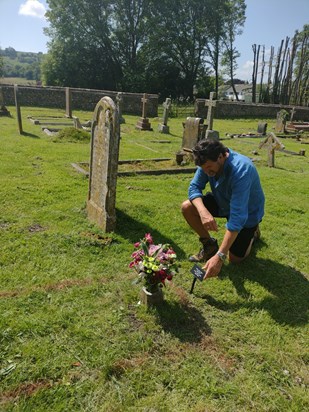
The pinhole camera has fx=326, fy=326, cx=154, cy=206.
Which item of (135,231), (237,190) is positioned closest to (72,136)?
(135,231)

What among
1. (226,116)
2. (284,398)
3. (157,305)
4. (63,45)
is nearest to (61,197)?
(157,305)

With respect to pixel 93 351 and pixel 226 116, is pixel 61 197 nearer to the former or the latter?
pixel 93 351

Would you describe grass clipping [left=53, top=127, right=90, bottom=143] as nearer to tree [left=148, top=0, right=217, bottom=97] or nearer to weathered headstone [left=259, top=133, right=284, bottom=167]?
weathered headstone [left=259, top=133, right=284, bottom=167]

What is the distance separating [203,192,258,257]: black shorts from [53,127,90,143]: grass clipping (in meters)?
8.04

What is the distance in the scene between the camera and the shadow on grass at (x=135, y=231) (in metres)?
4.51

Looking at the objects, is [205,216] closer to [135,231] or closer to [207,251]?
[207,251]

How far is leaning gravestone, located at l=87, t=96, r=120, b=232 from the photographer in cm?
441

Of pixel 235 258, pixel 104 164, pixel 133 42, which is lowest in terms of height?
pixel 235 258

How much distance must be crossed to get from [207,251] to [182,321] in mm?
1217

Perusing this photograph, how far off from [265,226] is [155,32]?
3657cm

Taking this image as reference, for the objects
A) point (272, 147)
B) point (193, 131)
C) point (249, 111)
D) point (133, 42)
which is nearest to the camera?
point (272, 147)

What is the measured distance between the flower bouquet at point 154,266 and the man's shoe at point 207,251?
951 mm

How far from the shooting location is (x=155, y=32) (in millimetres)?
36188

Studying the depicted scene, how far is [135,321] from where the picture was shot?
3.01 meters
